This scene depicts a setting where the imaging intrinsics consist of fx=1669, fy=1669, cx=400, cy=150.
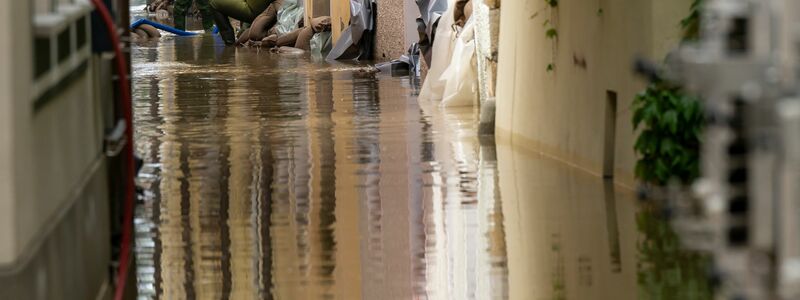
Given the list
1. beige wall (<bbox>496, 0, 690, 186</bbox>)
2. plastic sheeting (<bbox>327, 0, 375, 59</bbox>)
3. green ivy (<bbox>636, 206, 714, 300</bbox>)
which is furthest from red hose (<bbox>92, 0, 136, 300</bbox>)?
plastic sheeting (<bbox>327, 0, 375, 59</bbox>)

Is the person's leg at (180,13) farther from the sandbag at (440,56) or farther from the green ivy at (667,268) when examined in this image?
the green ivy at (667,268)

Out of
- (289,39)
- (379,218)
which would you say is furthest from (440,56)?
(289,39)

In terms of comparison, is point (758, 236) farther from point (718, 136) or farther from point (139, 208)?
point (139, 208)

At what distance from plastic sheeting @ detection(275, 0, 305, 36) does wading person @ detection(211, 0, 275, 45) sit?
105cm

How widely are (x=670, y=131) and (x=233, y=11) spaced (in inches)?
1356

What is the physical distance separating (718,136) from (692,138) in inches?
276

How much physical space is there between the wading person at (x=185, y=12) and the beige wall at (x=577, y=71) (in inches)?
1596

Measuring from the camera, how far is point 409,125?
16641mm

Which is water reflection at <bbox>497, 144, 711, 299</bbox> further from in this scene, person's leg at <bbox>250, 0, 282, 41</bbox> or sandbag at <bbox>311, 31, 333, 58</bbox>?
person's leg at <bbox>250, 0, 282, 41</bbox>

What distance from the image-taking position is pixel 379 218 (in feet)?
33.0

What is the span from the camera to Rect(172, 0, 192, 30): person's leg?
56531 mm

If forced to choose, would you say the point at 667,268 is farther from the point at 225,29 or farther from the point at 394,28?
the point at 225,29

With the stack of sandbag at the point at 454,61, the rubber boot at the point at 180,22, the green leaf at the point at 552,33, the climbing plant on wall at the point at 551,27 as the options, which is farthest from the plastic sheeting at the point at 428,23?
the rubber boot at the point at 180,22

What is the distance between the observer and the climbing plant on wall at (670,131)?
30.1 feet
